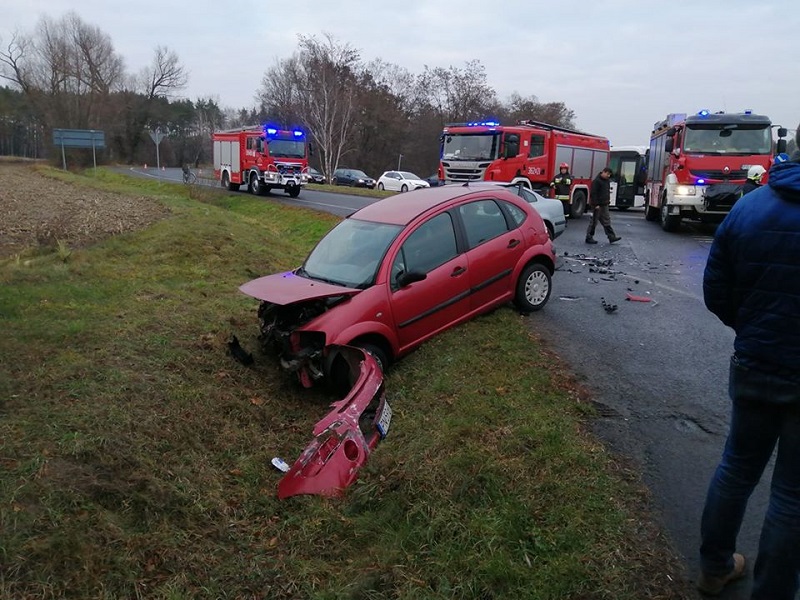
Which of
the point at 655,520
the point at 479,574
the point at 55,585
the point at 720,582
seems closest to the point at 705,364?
the point at 655,520

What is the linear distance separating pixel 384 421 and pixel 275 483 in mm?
925

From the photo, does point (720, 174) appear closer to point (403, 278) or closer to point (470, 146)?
point (470, 146)

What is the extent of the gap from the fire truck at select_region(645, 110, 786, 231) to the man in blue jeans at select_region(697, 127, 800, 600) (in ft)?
45.3

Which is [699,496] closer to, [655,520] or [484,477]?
[655,520]

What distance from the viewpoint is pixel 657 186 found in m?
19.2

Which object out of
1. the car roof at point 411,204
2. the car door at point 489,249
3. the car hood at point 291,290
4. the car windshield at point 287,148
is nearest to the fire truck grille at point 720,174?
the car roof at point 411,204

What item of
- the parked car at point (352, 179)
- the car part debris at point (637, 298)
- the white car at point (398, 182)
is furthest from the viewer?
the parked car at point (352, 179)

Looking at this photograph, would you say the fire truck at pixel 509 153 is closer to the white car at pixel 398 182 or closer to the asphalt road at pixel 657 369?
the asphalt road at pixel 657 369

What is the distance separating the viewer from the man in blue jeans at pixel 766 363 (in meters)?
2.47

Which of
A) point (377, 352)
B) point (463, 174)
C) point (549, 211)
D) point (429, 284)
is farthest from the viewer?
point (463, 174)

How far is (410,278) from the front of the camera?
234 inches

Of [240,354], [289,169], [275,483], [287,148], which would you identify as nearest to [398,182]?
[287,148]

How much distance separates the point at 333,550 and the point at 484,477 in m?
0.97

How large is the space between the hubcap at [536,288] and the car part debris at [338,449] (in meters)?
3.38
